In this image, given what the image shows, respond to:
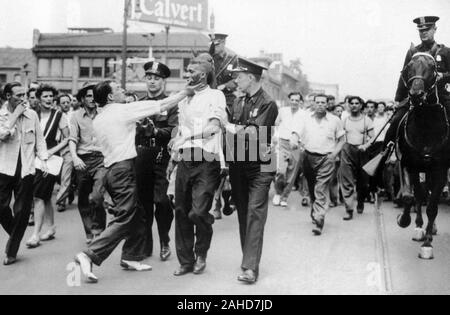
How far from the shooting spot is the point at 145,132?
20.3 feet

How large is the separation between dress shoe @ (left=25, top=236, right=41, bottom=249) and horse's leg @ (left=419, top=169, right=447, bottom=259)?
498cm

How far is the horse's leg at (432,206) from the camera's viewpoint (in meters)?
6.66

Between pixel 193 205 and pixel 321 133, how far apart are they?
3818 millimetres

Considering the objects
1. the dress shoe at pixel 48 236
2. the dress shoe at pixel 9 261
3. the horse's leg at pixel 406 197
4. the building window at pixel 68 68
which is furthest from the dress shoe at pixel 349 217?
the building window at pixel 68 68

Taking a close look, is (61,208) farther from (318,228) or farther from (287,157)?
(318,228)

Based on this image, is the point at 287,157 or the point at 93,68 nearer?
the point at 287,157

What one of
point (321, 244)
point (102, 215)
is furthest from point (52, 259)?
point (321, 244)

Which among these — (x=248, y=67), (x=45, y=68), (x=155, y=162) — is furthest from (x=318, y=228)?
(x=45, y=68)

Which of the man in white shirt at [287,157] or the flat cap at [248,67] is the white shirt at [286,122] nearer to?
the man in white shirt at [287,157]

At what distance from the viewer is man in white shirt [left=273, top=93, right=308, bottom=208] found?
36.6 feet

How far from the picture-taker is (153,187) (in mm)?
6441

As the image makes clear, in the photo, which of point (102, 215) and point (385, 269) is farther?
point (102, 215)
